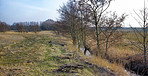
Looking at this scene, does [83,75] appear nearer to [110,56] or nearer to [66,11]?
[110,56]

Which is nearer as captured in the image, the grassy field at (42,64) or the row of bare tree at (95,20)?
the grassy field at (42,64)

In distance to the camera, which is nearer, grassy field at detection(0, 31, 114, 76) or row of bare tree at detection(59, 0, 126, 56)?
grassy field at detection(0, 31, 114, 76)

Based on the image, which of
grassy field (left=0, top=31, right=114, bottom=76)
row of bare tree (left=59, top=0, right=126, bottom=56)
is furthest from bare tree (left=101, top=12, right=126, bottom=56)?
grassy field (left=0, top=31, right=114, bottom=76)

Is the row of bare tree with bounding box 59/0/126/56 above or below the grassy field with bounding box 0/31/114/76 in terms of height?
above

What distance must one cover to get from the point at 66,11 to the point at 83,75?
799cm

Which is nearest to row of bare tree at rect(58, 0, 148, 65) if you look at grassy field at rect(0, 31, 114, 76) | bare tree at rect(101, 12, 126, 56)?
bare tree at rect(101, 12, 126, 56)

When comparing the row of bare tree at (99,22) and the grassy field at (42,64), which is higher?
the row of bare tree at (99,22)

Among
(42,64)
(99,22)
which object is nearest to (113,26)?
(99,22)

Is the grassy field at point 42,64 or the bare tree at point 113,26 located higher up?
the bare tree at point 113,26

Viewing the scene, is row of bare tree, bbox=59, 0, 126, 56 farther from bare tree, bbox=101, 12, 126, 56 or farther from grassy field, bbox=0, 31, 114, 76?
grassy field, bbox=0, 31, 114, 76

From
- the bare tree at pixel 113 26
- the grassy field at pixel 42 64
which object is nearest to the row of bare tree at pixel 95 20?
the bare tree at pixel 113 26

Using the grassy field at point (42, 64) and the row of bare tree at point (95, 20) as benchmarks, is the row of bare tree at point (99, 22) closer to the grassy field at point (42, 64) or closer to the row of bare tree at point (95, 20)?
the row of bare tree at point (95, 20)

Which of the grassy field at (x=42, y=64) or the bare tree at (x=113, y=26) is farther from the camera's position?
the bare tree at (x=113, y=26)

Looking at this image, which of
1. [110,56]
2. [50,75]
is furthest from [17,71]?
[110,56]
